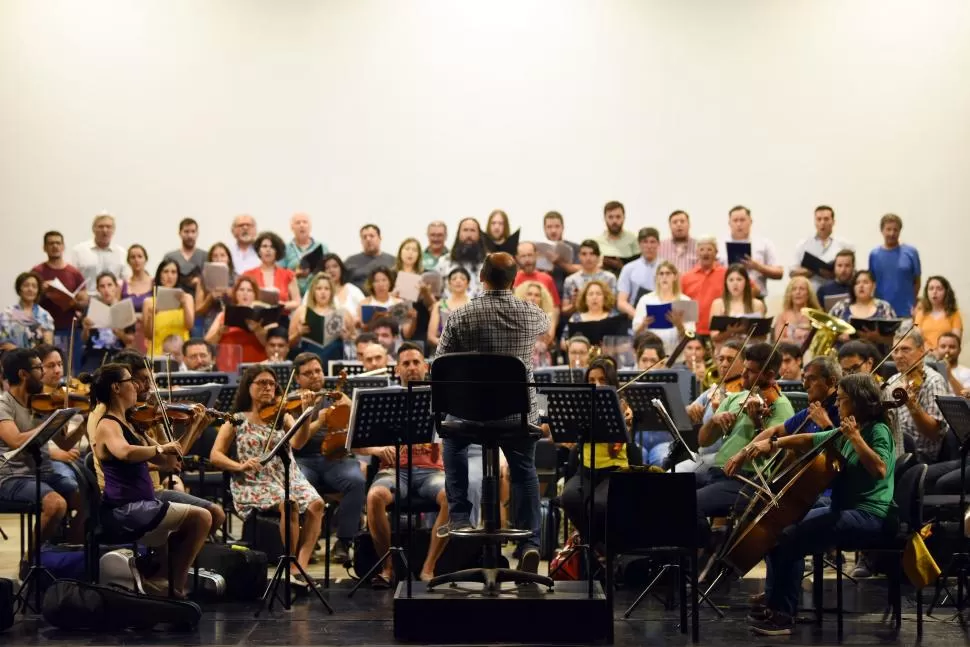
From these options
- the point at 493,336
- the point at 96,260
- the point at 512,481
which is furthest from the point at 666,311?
the point at 96,260

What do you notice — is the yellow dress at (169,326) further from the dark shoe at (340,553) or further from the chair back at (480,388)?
the chair back at (480,388)

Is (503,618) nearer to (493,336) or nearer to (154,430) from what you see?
(493,336)

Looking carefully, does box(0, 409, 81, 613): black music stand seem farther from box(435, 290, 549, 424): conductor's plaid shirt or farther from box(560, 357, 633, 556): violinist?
box(560, 357, 633, 556): violinist

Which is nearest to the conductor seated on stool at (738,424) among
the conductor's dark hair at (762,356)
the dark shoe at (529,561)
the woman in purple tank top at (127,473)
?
the conductor's dark hair at (762,356)

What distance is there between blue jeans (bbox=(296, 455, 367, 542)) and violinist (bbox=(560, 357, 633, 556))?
44.9 inches

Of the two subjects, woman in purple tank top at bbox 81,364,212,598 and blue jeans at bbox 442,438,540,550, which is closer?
woman in purple tank top at bbox 81,364,212,598

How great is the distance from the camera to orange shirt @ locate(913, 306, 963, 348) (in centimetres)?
991

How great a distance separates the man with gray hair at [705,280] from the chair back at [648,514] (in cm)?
475

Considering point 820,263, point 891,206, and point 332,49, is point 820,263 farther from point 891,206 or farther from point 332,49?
point 332,49

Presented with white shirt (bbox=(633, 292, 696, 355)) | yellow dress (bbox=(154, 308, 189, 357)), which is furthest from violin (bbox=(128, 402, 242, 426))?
white shirt (bbox=(633, 292, 696, 355))

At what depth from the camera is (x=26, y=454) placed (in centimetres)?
639

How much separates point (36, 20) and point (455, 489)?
33.3ft

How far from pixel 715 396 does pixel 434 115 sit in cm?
776

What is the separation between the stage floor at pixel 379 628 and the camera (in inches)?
212
